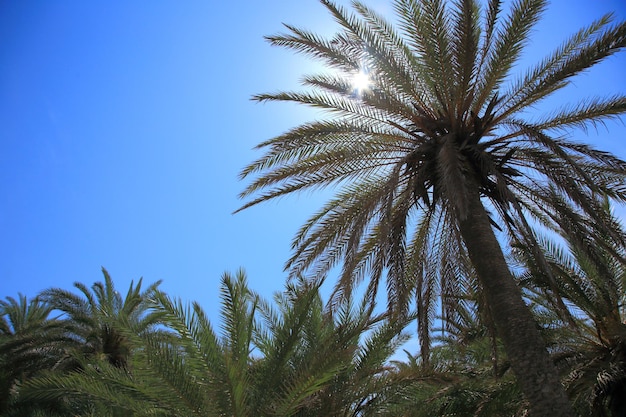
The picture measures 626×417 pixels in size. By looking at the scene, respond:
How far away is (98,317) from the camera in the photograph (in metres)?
15.4

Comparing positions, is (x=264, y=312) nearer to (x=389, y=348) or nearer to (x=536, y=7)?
(x=389, y=348)

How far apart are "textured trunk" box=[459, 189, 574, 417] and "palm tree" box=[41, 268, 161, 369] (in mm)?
11184

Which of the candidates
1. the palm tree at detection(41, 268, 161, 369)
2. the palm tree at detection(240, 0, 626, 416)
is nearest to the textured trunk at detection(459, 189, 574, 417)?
the palm tree at detection(240, 0, 626, 416)

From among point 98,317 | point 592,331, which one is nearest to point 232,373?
A: point 592,331

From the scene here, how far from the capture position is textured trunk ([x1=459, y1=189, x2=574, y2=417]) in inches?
220

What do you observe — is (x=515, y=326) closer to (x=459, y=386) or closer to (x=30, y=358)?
(x=459, y=386)

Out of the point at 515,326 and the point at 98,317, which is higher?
the point at 98,317

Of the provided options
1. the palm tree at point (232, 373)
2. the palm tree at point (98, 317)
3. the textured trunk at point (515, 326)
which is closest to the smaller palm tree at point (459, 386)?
the palm tree at point (232, 373)

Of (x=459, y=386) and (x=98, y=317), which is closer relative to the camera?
(x=459, y=386)

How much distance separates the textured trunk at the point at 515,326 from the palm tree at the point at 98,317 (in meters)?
11.2

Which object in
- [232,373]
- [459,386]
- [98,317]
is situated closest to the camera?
[232,373]

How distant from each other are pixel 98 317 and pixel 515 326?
13541 mm

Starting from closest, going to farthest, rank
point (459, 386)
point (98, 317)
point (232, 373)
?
1. point (232, 373)
2. point (459, 386)
3. point (98, 317)

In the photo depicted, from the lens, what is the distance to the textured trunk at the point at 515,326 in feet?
18.4
